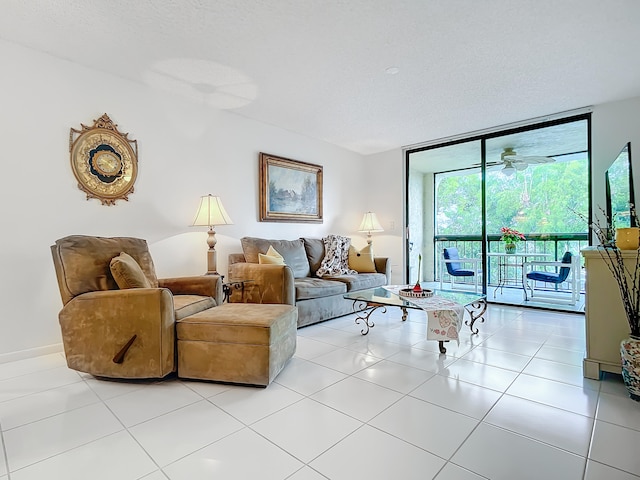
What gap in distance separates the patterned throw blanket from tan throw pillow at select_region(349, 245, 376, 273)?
0.07 m

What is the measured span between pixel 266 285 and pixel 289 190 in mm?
1775

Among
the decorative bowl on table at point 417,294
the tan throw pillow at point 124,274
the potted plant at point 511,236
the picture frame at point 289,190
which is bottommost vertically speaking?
the decorative bowl on table at point 417,294

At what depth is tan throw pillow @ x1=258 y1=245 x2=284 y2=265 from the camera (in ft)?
11.4

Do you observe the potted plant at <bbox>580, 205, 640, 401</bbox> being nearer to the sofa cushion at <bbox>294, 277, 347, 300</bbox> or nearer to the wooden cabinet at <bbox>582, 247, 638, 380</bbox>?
the wooden cabinet at <bbox>582, 247, 638, 380</bbox>

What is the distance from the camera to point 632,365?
1.82m

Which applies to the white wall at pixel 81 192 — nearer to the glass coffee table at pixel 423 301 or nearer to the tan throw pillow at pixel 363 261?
the tan throw pillow at pixel 363 261

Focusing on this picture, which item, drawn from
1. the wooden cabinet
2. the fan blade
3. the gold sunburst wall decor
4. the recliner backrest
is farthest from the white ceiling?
the wooden cabinet

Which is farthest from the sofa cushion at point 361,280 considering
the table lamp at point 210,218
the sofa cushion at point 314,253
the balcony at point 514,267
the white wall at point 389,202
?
the balcony at point 514,267

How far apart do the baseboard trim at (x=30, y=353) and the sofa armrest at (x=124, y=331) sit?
82cm

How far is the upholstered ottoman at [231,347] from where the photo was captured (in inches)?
78.6

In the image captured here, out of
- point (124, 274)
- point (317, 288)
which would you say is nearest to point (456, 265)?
point (317, 288)

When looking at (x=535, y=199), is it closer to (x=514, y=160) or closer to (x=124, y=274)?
(x=514, y=160)

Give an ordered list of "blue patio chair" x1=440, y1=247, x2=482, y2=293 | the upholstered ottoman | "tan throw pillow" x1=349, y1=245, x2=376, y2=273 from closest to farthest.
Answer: the upholstered ottoman, "tan throw pillow" x1=349, y1=245, x2=376, y2=273, "blue patio chair" x1=440, y1=247, x2=482, y2=293

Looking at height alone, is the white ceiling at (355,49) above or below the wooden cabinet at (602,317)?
above
